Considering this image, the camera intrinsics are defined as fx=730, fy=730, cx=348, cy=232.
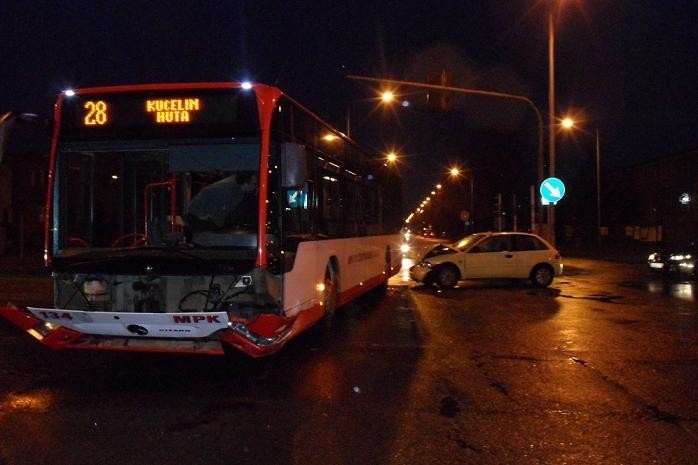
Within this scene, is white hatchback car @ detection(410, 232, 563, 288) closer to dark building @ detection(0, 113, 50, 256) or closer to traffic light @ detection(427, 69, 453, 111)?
traffic light @ detection(427, 69, 453, 111)

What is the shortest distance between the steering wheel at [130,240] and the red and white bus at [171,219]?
0.02 metres

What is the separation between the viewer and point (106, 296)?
7977mm

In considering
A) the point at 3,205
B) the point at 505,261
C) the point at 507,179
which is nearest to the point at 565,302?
the point at 505,261

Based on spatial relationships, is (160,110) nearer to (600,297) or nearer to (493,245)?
(600,297)

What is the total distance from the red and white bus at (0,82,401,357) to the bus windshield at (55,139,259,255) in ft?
0.04

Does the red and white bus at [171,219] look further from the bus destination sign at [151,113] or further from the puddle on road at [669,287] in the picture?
the puddle on road at [669,287]

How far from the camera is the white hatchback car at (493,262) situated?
62.9 ft

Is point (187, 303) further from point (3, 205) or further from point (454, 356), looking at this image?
point (3, 205)

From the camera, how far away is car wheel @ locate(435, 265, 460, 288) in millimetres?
19172

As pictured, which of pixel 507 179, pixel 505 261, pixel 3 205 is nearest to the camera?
pixel 505 261

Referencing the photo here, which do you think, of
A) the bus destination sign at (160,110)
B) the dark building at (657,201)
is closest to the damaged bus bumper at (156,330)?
the bus destination sign at (160,110)

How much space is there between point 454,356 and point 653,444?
3814 mm

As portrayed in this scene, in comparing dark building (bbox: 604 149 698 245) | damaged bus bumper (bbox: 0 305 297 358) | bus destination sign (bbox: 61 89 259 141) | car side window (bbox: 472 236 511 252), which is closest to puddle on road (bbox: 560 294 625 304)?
car side window (bbox: 472 236 511 252)

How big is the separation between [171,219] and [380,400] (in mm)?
3121
